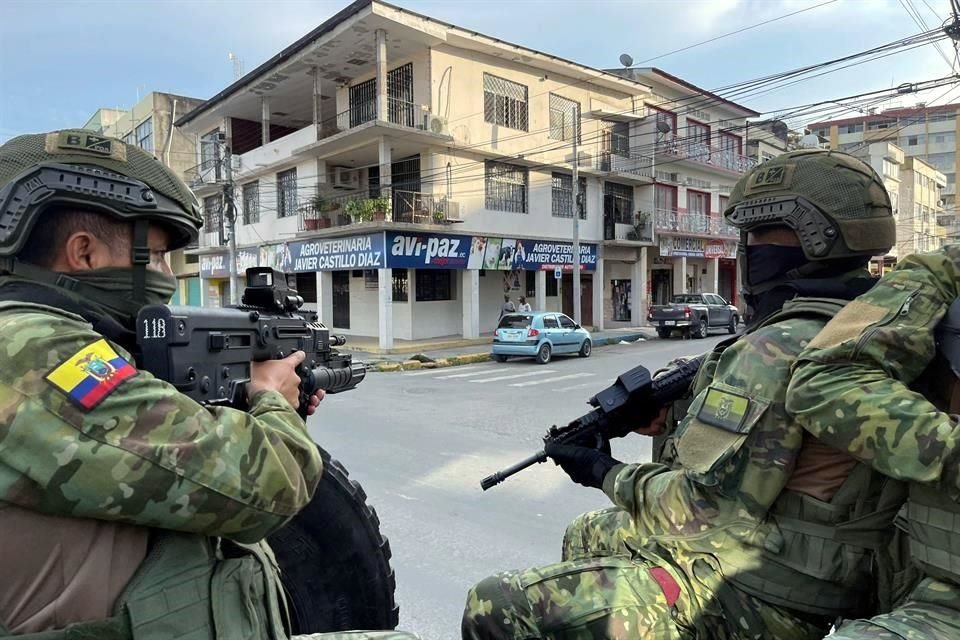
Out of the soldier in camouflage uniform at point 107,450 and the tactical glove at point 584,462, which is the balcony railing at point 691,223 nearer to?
the tactical glove at point 584,462

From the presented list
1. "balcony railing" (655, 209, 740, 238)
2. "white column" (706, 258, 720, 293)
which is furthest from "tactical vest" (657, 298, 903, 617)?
"white column" (706, 258, 720, 293)

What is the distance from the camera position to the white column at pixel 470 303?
2055 cm

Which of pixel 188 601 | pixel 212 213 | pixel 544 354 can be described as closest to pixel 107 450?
pixel 188 601

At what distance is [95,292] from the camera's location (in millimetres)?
1306

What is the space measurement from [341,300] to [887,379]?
22141mm

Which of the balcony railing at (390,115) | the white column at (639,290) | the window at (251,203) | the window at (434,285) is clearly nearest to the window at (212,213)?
the window at (251,203)

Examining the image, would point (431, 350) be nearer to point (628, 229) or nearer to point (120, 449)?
point (628, 229)

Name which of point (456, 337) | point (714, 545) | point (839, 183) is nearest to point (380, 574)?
point (714, 545)

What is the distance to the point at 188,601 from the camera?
3.79 feet

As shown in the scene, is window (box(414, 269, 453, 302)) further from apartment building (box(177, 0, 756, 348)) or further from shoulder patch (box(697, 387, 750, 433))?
shoulder patch (box(697, 387, 750, 433))

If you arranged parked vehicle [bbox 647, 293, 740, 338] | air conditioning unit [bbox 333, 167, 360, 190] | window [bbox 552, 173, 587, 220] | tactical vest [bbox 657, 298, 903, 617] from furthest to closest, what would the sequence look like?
window [bbox 552, 173, 587, 220], air conditioning unit [bbox 333, 167, 360, 190], parked vehicle [bbox 647, 293, 740, 338], tactical vest [bbox 657, 298, 903, 617]

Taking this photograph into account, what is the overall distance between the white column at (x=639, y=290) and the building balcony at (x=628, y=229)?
3.79 ft

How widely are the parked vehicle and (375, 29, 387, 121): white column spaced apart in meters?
11.4

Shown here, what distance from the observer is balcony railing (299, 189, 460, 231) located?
18.1 meters
